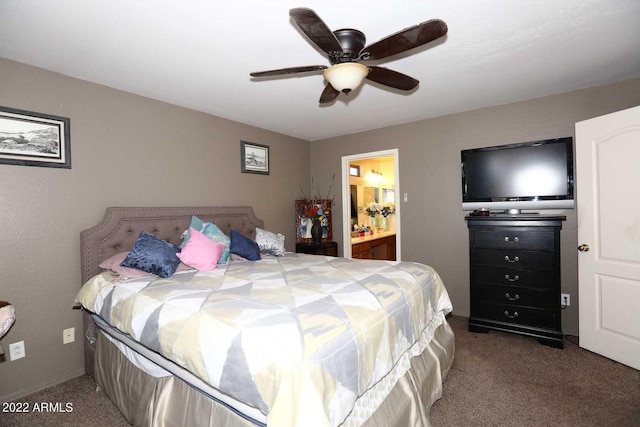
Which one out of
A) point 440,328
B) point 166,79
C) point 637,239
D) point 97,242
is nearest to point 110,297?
point 97,242

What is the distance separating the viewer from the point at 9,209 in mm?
2207

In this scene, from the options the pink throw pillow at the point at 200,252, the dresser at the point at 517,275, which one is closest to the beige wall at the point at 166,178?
the dresser at the point at 517,275

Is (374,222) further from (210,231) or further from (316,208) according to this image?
(210,231)

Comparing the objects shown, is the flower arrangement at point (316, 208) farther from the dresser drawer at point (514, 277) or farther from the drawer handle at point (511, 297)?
the drawer handle at point (511, 297)

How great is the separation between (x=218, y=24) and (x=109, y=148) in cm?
163

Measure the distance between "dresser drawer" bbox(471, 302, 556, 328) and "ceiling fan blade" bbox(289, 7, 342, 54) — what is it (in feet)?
9.45

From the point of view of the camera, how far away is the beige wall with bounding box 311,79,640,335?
307cm

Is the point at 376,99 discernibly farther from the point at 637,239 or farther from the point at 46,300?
the point at 46,300

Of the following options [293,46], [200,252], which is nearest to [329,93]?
[293,46]

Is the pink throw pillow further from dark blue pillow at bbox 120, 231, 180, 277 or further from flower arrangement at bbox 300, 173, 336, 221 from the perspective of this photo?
flower arrangement at bbox 300, 173, 336, 221

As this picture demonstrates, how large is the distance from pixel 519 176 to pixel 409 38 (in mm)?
2416

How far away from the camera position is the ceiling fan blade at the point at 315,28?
1323 mm

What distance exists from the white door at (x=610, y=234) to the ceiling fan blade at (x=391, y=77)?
1.89m

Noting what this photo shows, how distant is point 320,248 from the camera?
429cm
